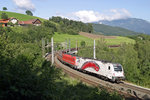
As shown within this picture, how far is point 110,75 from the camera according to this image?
23688mm

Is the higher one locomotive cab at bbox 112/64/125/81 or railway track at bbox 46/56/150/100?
locomotive cab at bbox 112/64/125/81

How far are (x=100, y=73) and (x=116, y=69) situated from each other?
349 centimetres

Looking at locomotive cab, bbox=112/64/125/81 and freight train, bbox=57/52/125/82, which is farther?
freight train, bbox=57/52/125/82

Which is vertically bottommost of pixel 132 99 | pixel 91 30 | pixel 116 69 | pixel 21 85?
pixel 132 99

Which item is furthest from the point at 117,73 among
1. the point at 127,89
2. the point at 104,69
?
the point at 127,89

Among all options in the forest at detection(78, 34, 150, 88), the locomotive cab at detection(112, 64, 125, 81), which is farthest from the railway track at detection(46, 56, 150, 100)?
the forest at detection(78, 34, 150, 88)

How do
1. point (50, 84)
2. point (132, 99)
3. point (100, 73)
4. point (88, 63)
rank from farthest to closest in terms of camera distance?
point (88, 63), point (100, 73), point (132, 99), point (50, 84)

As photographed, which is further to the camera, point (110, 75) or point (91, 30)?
point (91, 30)

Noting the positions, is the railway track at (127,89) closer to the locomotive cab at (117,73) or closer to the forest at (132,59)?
the locomotive cab at (117,73)

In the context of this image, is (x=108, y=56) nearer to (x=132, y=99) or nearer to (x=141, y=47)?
(x=141, y=47)

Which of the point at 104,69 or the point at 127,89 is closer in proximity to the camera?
the point at 127,89

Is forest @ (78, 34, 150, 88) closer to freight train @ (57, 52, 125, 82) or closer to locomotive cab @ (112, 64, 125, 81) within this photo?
freight train @ (57, 52, 125, 82)

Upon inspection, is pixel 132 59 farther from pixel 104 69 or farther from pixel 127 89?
pixel 127 89

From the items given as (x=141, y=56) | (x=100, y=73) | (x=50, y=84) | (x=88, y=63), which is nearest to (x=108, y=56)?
(x=141, y=56)
